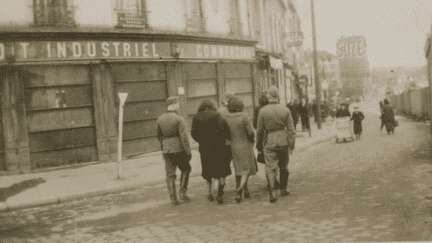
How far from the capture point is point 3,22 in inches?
658

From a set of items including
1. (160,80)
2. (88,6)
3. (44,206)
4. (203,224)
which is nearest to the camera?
(203,224)

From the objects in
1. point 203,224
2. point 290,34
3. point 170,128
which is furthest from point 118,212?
point 290,34

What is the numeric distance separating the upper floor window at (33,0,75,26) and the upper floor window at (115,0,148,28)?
1.58m

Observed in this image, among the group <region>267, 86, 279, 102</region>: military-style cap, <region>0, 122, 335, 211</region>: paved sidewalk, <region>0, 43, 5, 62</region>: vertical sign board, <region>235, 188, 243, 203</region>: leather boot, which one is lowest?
<region>0, 122, 335, 211</region>: paved sidewalk

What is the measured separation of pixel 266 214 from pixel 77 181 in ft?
23.2

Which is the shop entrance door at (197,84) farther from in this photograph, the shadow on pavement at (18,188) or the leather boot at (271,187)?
the leather boot at (271,187)

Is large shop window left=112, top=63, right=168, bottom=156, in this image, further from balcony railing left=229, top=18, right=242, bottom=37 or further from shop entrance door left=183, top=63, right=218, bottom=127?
balcony railing left=229, top=18, right=242, bottom=37

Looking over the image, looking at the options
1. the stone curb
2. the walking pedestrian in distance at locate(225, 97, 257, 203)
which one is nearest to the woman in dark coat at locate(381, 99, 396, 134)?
the stone curb

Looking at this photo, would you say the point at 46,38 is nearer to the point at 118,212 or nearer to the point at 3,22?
the point at 3,22

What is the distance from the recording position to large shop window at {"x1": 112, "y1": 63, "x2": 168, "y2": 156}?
1919 cm

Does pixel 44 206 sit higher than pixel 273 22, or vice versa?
pixel 273 22

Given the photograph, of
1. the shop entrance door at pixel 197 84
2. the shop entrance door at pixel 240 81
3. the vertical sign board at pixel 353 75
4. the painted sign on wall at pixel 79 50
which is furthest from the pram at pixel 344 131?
the vertical sign board at pixel 353 75

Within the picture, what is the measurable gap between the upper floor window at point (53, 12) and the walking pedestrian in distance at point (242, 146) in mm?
8791

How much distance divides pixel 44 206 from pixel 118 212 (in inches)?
90.0
